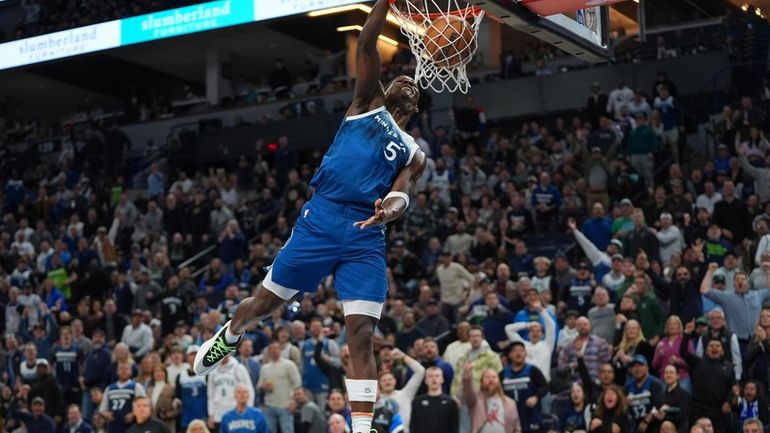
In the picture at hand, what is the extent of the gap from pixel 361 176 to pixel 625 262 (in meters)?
9.17

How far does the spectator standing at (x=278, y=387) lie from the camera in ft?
51.6

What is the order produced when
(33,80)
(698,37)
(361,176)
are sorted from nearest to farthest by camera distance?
(361,176), (698,37), (33,80)

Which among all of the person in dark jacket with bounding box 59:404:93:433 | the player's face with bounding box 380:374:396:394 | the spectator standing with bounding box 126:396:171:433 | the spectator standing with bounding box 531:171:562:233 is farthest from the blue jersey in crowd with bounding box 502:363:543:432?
the person in dark jacket with bounding box 59:404:93:433

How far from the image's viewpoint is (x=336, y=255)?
7.63 metres

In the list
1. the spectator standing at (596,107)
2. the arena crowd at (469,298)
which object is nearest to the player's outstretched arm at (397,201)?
the arena crowd at (469,298)

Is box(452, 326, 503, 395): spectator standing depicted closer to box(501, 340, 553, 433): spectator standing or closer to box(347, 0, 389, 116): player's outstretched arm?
box(501, 340, 553, 433): spectator standing

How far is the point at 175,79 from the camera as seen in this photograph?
37219 millimetres

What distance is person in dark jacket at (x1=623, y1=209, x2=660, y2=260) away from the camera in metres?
17.2

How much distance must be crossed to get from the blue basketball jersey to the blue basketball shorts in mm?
102

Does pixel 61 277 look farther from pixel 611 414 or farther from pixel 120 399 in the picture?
pixel 611 414

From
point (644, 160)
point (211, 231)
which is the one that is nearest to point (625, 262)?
point (644, 160)

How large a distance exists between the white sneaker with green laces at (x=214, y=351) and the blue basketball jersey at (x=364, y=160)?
1.24m

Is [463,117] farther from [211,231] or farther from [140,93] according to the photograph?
[140,93]

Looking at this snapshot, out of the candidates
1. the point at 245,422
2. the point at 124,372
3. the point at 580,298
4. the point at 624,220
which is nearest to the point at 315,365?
the point at 245,422
